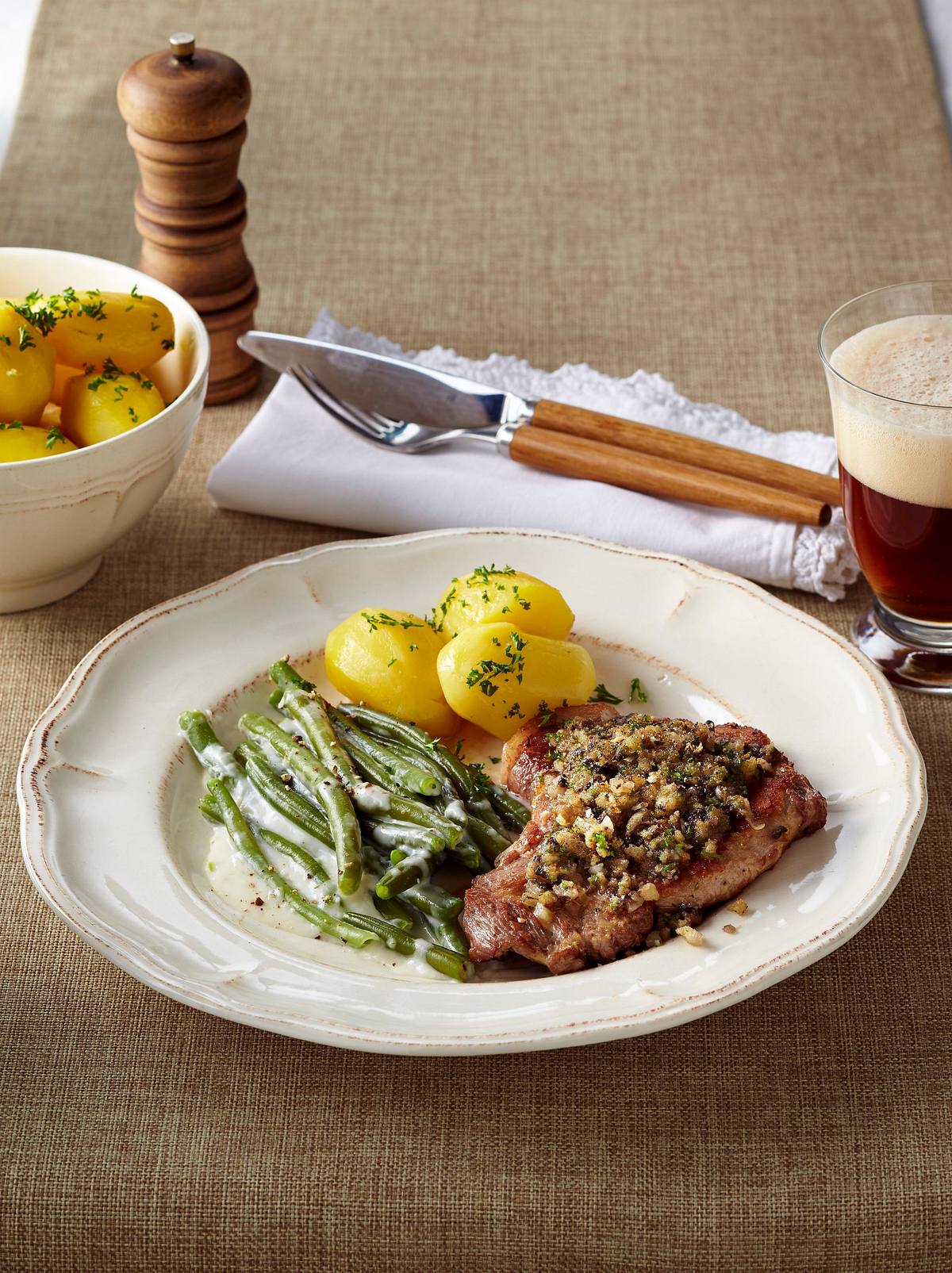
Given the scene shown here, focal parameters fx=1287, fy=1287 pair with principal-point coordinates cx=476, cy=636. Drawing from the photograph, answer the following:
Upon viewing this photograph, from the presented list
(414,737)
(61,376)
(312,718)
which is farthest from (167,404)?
(414,737)

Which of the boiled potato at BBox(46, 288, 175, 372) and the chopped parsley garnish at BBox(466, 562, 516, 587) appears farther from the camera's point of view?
the boiled potato at BBox(46, 288, 175, 372)

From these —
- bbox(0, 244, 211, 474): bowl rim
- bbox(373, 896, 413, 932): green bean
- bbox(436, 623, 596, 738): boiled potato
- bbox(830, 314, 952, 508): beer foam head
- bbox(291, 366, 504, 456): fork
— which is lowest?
bbox(291, 366, 504, 456): fork

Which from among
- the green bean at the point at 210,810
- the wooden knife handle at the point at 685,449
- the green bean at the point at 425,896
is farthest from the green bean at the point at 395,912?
the wooden knife handle at the point at 685,449

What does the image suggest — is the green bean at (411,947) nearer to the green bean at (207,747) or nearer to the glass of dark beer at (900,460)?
the green bean at (207,747)

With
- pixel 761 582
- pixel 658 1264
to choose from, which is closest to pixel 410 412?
pixel 761 582

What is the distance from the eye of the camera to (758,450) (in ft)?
11.2

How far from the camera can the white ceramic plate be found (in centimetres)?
191

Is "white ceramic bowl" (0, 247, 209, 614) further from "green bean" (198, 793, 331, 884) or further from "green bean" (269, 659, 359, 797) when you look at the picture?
"green bean" (198, 793, 331, 884)

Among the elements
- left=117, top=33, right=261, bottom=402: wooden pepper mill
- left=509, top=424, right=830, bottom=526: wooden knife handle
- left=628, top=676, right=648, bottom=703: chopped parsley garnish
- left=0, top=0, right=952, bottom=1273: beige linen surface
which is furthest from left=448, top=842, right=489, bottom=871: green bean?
left=117, top=33, right=261, bottom=402: wooden pepper mill

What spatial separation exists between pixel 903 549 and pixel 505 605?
2.74 feet

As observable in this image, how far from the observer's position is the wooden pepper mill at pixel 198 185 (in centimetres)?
327

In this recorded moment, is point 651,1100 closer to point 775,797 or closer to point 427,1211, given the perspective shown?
point 427,1211

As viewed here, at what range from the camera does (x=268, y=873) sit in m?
2.24

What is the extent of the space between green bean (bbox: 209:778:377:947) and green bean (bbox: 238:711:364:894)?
61mm
